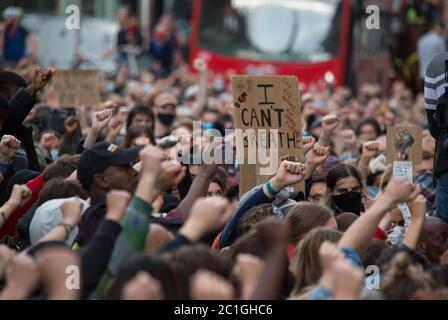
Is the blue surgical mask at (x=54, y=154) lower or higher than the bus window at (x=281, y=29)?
lower

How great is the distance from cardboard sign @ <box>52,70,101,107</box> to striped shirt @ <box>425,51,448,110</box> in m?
5.07

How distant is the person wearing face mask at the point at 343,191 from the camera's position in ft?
29.6

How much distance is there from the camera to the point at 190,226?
5488mm

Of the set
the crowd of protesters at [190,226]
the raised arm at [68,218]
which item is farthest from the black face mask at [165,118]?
the raised arm at [68,218]

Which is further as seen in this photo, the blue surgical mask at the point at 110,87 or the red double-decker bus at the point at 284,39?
the red double-decker bus at the point at 284,39

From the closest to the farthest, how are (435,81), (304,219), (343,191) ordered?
(304,219), (435,81), (343,191)

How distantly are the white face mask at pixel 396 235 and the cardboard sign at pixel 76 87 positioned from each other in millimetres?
5200

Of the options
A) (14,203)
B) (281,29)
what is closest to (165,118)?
(14,203)

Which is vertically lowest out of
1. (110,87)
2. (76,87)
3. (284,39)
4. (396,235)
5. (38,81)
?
(396,235)

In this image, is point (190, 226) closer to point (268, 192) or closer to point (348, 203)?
point (268, 192)

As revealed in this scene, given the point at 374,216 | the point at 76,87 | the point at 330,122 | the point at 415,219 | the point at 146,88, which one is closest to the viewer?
the point at 374,216

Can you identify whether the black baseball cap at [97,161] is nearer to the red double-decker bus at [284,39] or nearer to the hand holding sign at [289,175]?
the hand holding sign at [289,175]

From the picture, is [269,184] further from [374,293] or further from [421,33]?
[421,33]

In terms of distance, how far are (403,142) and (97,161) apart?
3608 millimetres
